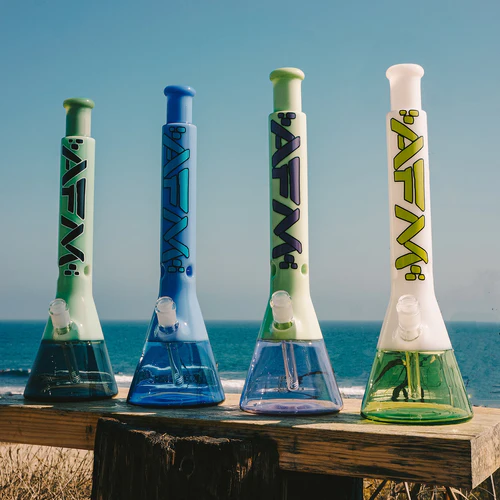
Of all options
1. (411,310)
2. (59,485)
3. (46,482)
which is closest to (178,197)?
(411,310)

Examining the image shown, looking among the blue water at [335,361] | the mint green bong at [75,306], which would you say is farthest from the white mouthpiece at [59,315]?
the blue water at [335,361]

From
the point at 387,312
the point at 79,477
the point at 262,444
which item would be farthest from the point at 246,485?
the point at 79,477

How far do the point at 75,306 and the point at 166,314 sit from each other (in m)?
0.30

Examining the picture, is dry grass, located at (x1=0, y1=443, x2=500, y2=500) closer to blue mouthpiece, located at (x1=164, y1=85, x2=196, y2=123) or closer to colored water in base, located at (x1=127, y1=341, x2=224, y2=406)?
colored water in base, located at (x1=127, y1=341, x2=224, y2=406)

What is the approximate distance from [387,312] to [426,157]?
34 cm

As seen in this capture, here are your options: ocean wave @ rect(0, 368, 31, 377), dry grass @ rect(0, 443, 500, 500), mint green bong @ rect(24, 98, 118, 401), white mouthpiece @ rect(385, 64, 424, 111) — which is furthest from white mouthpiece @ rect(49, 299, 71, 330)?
ocean wave @ rect(0, 368, 31, 377)

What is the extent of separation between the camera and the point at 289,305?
140cm

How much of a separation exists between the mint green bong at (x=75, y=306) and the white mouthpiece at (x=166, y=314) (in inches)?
9.4

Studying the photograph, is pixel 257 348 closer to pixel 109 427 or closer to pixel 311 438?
pixel 311 438

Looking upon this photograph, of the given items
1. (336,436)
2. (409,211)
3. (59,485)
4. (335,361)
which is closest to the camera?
(336,436)

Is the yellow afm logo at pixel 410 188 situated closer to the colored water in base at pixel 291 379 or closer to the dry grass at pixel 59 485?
the colored water in base at pixel 291 379

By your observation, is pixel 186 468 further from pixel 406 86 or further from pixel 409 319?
pixel 406 86

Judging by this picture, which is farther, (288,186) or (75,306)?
(75,306)

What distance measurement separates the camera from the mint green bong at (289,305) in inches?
54.9
